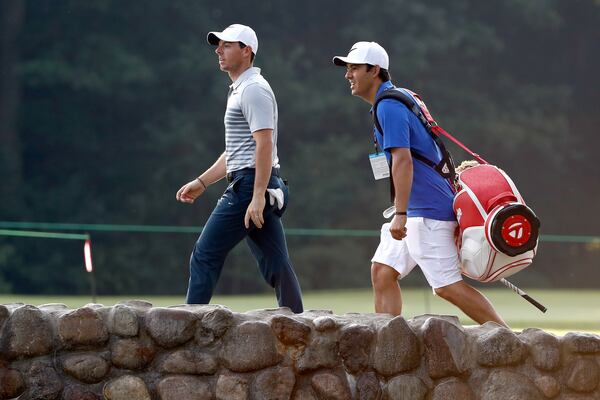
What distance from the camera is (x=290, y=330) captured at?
5496 millimetres

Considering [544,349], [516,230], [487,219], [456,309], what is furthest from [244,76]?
[456,309]

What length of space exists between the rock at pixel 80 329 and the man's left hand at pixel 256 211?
4.20 ft

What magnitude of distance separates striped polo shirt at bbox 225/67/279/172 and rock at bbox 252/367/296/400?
1.49 metres

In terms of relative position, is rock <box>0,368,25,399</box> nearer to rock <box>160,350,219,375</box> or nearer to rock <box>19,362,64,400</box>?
rock <box>19,362,64,400</box>

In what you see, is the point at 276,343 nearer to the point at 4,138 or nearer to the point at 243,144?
the point at 243,144

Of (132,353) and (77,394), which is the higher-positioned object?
(132,353)

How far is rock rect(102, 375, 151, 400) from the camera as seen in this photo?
17.8 feet

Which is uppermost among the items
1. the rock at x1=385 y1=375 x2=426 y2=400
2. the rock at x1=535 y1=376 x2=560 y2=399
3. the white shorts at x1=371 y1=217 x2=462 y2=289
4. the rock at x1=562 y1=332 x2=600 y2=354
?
the white shorts at x1=371 y1=217 x2=462 y2=289

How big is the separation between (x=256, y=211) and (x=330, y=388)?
128 cm

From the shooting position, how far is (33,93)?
27.4 m

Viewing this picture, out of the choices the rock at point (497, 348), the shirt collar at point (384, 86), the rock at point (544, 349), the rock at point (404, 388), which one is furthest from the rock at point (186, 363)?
the shirt collar at point (384, 86)

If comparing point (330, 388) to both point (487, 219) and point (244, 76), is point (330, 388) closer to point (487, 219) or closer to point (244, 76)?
point (487, 219)

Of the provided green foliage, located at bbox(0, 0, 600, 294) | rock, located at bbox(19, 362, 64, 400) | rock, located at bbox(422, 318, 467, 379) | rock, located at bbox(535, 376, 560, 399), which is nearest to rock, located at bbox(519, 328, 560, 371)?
rock, located at bbox(535, 376, 560, 399)

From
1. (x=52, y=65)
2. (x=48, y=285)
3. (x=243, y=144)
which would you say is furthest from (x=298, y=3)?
(x=243, y=144)
